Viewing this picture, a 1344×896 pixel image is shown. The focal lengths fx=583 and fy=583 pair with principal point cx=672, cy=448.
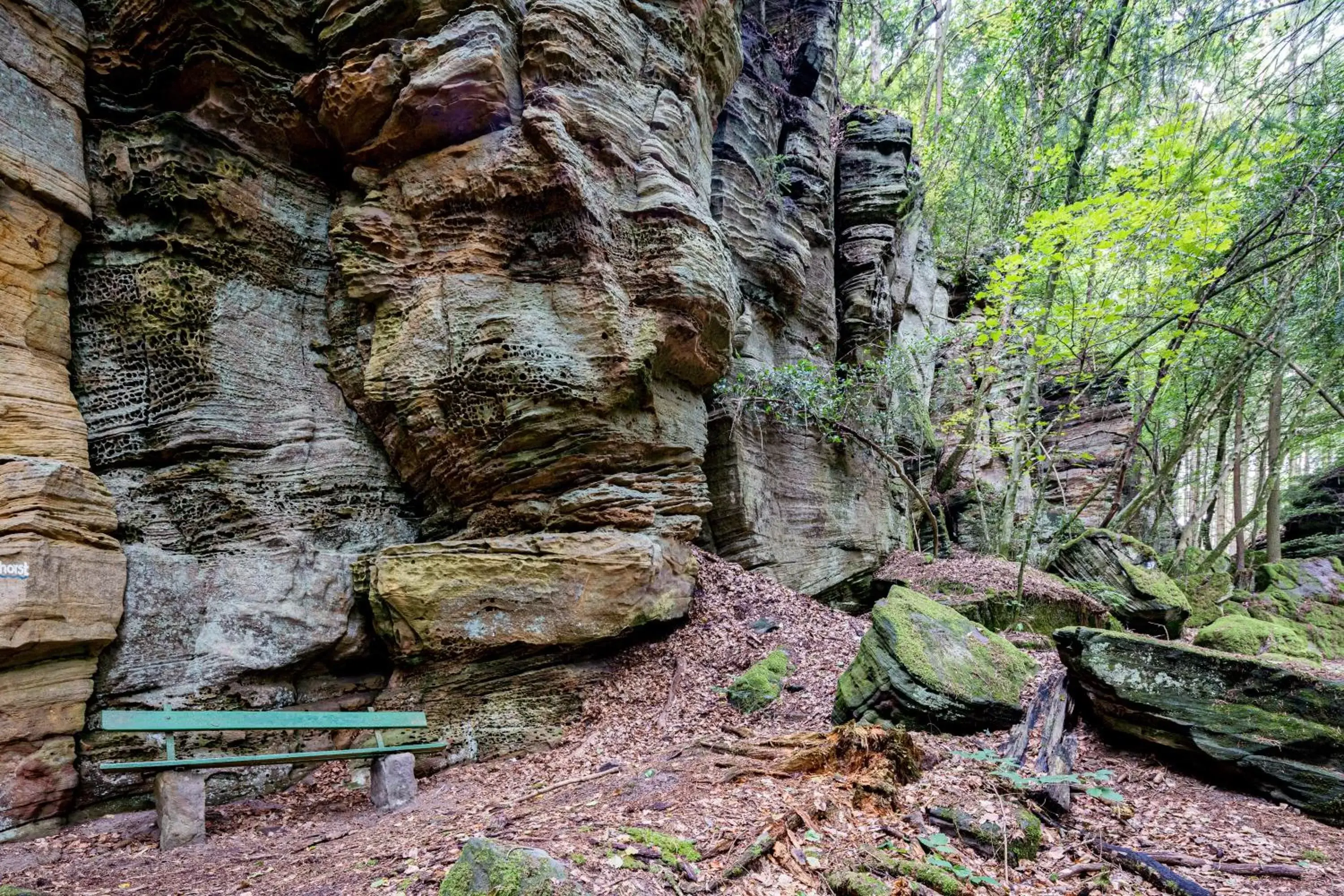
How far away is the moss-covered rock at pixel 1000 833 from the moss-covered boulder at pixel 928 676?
52.6 inches

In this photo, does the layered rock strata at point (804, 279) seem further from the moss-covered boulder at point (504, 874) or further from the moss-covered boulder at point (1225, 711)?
the moss-covered boulder at point (504, 874)

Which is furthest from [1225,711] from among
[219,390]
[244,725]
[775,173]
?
[775,173]

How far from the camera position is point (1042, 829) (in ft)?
11.5

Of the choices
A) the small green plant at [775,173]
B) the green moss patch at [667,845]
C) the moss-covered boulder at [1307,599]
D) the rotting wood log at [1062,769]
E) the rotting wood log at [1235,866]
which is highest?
the small green plant at [775,173]

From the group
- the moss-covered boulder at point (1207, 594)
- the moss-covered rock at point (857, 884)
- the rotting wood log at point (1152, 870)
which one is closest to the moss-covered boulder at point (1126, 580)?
the moss-covered boulder at point (1207, 594)

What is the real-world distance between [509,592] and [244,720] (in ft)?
7.89

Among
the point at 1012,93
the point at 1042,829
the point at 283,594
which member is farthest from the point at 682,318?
the point at 1012,93

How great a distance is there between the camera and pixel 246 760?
4391 millimetres

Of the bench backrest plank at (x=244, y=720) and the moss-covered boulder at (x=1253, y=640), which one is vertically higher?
the bench backrest plank at (x=244, y=720)

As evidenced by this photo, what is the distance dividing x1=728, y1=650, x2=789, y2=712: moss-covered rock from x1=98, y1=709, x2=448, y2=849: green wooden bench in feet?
10.0

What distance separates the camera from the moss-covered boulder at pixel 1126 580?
10.0 metres

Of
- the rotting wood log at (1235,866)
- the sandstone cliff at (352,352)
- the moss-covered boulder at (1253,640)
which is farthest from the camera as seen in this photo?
the moss-covered boulder at (1253,640)

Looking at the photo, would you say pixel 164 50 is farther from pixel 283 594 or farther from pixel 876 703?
pixel 876 703

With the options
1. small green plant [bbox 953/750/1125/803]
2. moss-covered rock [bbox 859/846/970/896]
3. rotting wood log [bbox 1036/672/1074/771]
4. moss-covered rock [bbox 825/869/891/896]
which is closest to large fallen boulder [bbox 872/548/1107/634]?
rotting wood log [bbox 1036/672/1074/771]
